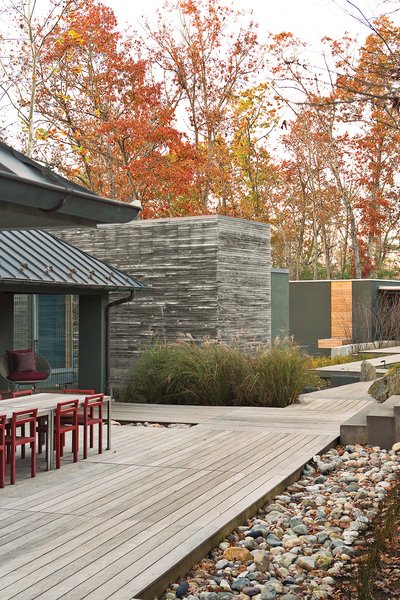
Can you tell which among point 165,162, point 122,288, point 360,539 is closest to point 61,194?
point 360,539

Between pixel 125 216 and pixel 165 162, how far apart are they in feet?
63.9

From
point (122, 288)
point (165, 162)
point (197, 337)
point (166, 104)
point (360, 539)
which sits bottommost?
point (360, 539)

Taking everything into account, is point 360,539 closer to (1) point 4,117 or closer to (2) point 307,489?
(2) point 307,489

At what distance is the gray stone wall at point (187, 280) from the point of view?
1323cm

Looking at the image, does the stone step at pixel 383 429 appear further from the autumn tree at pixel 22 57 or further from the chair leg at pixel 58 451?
the autumn tree at pixel 22 57

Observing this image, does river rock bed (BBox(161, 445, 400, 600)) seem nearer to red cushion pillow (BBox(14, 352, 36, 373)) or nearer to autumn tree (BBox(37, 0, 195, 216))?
red cushion pillow (BBox(14, 352, 36, 373))

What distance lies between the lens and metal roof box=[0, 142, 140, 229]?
3.63m

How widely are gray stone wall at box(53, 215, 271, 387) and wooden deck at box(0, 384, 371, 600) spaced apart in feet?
12.9

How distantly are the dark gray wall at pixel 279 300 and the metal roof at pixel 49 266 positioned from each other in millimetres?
5468

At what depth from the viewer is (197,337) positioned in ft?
43.4

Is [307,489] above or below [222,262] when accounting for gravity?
below

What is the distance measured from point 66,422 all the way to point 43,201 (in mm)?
4029

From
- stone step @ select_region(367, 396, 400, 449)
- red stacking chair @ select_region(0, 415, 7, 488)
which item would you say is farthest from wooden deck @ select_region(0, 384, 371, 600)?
stone step @ select_region(367, 396, 400, 449)

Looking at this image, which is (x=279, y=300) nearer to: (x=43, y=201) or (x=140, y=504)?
(x=140, y=504)
